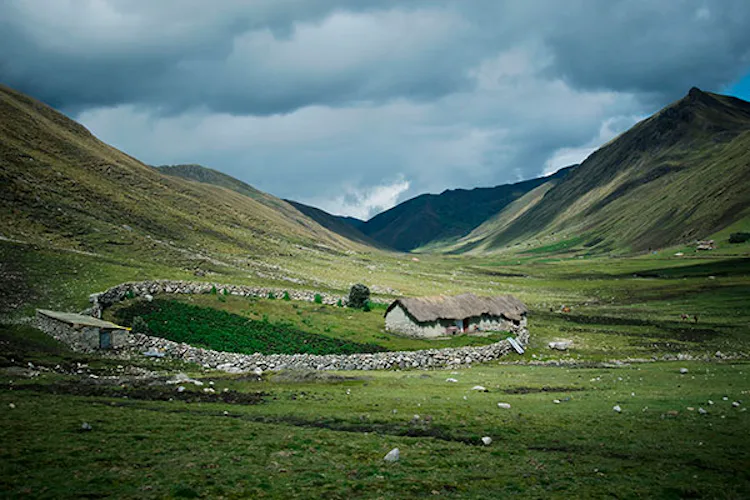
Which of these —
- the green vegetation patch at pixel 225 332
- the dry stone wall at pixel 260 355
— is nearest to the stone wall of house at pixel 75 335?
the dry stone wall at pixel 260 355

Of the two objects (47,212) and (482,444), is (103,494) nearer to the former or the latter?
(482,444)

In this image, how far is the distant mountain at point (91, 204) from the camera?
91188 mm

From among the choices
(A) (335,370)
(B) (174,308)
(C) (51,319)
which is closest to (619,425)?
(A) (335,370)

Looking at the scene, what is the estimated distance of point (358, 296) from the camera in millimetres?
72438

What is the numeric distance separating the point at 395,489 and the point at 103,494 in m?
8.44

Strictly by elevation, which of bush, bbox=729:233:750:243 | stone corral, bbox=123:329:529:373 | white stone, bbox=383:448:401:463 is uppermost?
bush, bbox=729:233:750:243

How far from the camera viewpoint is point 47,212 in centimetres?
9381

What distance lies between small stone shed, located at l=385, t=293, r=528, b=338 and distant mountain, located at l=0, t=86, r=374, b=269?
5217 centimetres

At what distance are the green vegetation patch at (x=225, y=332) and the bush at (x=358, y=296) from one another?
57.2ft

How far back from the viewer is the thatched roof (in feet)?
200

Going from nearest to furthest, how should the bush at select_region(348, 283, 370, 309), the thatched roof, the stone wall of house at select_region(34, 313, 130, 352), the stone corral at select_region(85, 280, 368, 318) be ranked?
the stone wall of house at select_region(34, 313, 130, 352)
the stone corral at select_region(85, 280, 368, 318)
the thatched roof
the bush at select_region(348, 283, 370, 309)

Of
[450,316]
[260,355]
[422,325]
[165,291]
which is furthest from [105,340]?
[450,316]

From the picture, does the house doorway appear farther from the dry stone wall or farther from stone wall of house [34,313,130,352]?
the dry stone wall

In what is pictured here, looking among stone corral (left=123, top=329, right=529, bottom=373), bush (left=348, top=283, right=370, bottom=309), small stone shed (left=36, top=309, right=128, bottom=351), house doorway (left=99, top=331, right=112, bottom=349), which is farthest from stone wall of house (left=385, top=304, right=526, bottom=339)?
house doorway (left=99, top=331, right=112, bottom=349)
